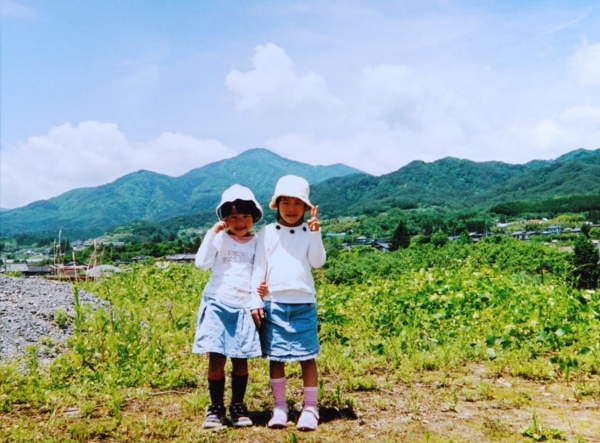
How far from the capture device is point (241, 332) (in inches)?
125

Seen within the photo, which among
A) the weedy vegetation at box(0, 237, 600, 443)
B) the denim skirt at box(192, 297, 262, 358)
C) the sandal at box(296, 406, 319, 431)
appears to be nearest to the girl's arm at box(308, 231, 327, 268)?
the denim skirt at box(192, 297, 262, 358)

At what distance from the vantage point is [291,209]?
329 cm

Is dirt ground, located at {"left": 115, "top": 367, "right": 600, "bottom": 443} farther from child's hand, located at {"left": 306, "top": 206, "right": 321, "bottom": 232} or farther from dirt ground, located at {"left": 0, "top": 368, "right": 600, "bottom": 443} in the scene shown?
child's hand, located at {"left": 306, "top": 206, "right": 321, "bottom": 232}

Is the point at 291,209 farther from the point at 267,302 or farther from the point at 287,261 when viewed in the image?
the point at 267,302

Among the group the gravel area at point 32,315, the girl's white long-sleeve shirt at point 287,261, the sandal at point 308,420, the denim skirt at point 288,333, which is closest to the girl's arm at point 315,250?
the girl's white long-sleeve shirt at point 287,261

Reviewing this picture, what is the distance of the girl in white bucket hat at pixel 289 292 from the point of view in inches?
125

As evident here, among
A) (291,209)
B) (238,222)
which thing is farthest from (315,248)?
(238,222)

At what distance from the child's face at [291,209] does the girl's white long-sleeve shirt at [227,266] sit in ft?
1.06

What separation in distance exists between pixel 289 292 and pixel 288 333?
0.26 metres

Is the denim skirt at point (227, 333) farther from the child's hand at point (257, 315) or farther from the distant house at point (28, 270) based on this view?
the distant house at point (28, 270)

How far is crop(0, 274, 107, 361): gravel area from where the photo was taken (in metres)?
4.85

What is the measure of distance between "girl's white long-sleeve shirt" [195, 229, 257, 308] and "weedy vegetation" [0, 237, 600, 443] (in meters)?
0.86

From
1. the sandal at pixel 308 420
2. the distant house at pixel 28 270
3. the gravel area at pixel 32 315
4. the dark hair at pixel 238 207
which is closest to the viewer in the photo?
the sandal at pixel 308 420

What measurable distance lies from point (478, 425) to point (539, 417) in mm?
440
